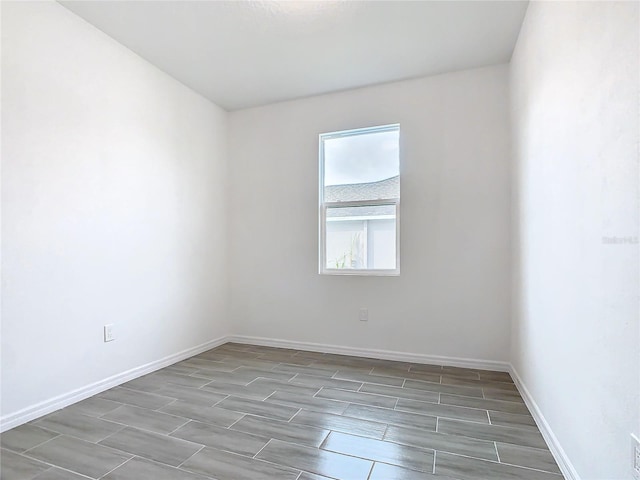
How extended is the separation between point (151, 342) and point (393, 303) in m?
2.15

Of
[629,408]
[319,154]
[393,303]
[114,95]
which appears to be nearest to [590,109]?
[629,408]

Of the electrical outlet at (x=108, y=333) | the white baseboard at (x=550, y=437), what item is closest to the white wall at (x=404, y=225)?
the white baseboard at (x=550, y=437)

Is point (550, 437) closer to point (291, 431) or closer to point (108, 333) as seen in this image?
point (291, 431)

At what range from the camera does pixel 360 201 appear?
347 centimetres

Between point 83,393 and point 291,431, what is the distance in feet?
4.97

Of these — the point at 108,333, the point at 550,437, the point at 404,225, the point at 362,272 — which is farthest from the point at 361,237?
the point at 108,333

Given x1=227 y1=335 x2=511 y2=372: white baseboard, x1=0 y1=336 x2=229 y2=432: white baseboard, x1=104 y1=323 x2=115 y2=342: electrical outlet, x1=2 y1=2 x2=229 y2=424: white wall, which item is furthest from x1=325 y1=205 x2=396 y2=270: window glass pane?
x1=104 y1=323 x2=115 y2=342: electrical outlet

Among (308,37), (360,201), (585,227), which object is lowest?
(585,227)

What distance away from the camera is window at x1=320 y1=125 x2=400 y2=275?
335 cm

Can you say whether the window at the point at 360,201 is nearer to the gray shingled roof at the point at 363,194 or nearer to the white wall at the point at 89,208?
the gray shingled roof at the point at 363,194

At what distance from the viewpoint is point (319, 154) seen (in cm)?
360

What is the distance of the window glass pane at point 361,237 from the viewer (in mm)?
3355

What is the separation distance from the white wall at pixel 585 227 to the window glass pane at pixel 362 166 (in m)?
1.31

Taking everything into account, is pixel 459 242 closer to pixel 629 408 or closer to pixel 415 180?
pixel 415 180
